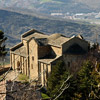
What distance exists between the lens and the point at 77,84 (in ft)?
116

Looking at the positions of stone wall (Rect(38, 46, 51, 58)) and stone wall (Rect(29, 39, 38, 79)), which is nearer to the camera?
stone wall (Rect(38, 46, 51, 58))

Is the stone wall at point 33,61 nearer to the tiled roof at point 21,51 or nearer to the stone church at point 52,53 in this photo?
the stone church at point 52,53

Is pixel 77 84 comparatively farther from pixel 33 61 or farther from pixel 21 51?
pixel 21 51

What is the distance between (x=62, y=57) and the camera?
43.1 meters

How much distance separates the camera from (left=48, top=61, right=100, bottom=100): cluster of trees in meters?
33.2

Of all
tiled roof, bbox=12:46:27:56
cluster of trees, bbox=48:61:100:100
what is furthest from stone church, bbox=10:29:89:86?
cluster of trees, bbox=48:61:100:100

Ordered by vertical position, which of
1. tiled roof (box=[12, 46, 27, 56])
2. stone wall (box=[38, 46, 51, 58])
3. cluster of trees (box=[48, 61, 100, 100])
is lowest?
cluster of trees (box=[48, 61, 100, 100])

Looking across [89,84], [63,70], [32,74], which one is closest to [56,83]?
[63,70]

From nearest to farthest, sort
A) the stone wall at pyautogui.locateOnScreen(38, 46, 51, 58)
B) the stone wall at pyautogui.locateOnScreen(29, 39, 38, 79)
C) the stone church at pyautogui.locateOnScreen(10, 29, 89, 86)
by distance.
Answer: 1. the stone church at pyautogui.locateOnScreen(10, 29, 89, 86)
2. the stone wall at pyautogui.locateOnScreen(38, 46, 51, 58)
3. the stone wall at pyautogui.locateOnScreen(29, 39, 38, 79)

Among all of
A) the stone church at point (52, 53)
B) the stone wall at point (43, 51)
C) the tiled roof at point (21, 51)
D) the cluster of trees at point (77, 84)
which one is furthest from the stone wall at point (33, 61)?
the cluster of trees at point (77, 84)

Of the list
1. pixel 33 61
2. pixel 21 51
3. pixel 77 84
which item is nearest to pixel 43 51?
pixel 33 61

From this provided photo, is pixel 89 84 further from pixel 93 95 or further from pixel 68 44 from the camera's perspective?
pixel 68 44

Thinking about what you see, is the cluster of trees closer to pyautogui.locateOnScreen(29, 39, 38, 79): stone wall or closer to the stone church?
the stone church

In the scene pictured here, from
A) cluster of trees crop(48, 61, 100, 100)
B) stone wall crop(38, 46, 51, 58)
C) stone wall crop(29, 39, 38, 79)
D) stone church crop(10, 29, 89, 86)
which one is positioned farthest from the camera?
stone wall crop(29, 39, 38, 79)
